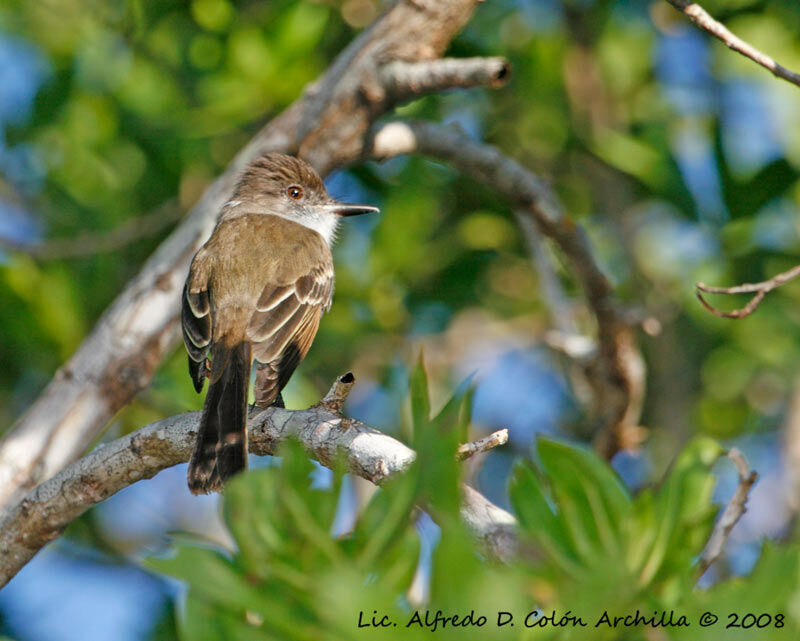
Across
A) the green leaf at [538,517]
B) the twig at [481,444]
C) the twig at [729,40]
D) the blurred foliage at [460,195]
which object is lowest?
the blurred foliage at [460,195]

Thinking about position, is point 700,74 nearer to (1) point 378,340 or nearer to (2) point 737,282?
(2) point 737,282

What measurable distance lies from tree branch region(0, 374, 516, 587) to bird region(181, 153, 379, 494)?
9cm

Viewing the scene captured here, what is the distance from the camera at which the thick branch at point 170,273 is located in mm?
4156

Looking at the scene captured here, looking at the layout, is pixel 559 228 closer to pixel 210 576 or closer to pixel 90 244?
pixel 90 244

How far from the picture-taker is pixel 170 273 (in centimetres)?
449

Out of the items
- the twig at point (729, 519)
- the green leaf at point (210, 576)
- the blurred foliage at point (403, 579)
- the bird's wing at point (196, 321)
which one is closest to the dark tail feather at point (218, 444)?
the bird's wing at point (196, 321)

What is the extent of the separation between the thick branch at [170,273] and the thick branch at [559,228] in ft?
0.92

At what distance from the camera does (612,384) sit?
5160 mm

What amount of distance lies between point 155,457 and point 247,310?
48.6 inches

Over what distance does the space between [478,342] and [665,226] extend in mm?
1462

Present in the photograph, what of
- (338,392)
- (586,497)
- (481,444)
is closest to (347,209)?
(338,392)

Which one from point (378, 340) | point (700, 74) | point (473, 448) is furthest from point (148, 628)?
point (700, 74)

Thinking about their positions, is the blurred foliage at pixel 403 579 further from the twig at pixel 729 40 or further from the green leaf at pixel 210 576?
the twig at pixel 729 40

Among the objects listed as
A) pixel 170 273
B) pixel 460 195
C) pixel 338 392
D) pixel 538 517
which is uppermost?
pixel 538 517
